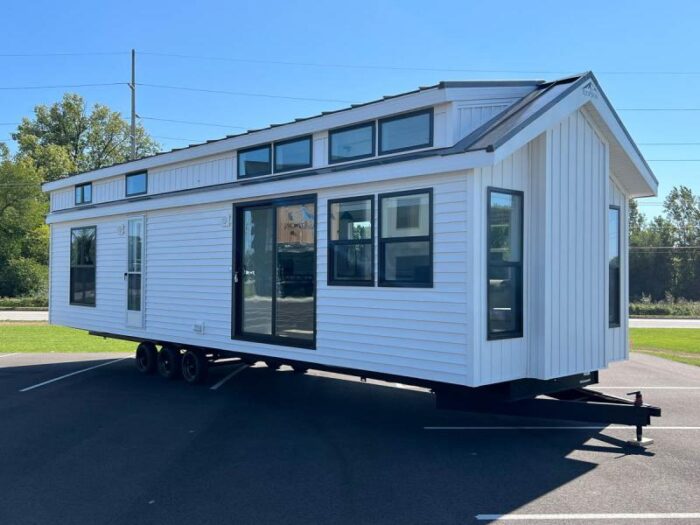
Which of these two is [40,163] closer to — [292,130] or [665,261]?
[292,130]

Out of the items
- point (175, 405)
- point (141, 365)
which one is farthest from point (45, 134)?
point (175, 405)

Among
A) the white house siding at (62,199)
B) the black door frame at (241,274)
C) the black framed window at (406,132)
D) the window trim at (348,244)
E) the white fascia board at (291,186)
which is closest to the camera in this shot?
the white fascia board at (291,186)

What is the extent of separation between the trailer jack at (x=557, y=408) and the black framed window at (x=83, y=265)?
7.90 metres

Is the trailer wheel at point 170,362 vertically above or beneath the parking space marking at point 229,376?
above

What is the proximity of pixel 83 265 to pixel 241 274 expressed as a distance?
478 centimetres

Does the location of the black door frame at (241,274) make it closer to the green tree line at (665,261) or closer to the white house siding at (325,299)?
the white house siding at (325,299)

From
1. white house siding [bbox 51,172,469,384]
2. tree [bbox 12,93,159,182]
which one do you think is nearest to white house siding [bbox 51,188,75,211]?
white house siding [bbox 51,172,469,384]

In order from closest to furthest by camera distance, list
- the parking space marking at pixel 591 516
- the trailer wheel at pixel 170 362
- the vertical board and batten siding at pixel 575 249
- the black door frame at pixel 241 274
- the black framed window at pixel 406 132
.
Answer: the parking space marking at pixel 591 516 < the vertical board and batten siding at pixel 575 249 < the black framed window at pixel 406 132 < the black door frame at pixel 241 274 < the trailer wheel at pixel 170 362

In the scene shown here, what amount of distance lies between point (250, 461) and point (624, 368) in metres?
9.17

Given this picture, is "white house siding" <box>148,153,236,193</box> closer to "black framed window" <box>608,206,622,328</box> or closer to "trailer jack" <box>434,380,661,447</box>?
"trailer jack" <box>434,380,661,447</box>

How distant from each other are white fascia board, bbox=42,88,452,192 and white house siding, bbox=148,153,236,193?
0.10m

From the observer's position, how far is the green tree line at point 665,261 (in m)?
54.9

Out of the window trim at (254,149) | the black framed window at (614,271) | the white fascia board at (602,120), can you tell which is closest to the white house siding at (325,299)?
the window trim at (254,149)

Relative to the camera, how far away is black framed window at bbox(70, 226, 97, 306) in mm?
12156
